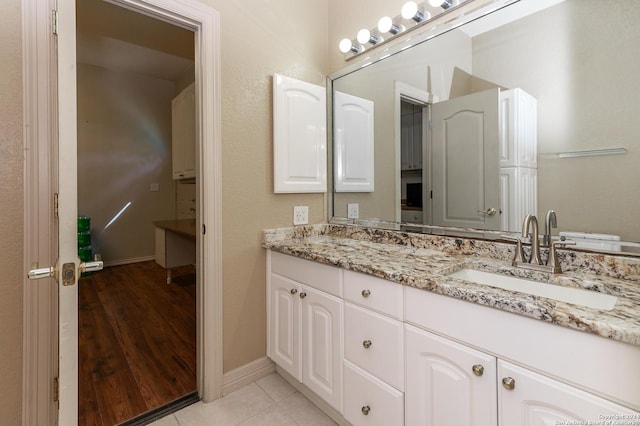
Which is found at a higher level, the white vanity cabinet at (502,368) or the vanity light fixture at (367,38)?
the vanity light fixture at (367,38)

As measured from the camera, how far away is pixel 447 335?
3.23 ft

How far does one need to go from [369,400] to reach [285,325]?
628mm

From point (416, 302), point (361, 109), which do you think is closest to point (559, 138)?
point (416, 302)

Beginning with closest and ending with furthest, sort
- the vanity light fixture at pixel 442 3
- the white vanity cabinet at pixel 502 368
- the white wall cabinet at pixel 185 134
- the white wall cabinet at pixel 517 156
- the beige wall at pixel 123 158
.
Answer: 1. the white vanity cabinet at pixel 502 368
2. the white wall cabinet at pixel 517 156
3. the vanity light fixture at pixel 442 3
4. the white wall cabinet at pixel 185 134
5. the beige wall at pixel 123 158

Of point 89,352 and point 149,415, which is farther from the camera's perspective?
point 89,352

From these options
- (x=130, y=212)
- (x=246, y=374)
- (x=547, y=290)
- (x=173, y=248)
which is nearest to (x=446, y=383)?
(x=547, y=290)

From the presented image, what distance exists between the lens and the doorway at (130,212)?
71.9 inches

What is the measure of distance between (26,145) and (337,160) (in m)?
1.59

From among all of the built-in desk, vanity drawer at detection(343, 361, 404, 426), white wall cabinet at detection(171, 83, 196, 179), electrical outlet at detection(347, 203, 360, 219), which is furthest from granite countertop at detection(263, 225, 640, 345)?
the built-in desk

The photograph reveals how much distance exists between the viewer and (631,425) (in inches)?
26.1

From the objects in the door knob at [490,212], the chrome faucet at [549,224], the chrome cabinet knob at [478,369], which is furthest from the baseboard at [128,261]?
the chrome faucet at [549,224]

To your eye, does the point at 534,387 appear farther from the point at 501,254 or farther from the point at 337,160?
the point at 337,160

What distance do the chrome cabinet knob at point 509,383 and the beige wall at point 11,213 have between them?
1.70 meters

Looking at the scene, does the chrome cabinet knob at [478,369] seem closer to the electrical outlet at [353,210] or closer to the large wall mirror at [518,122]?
the large wall mirror at [518,122]
